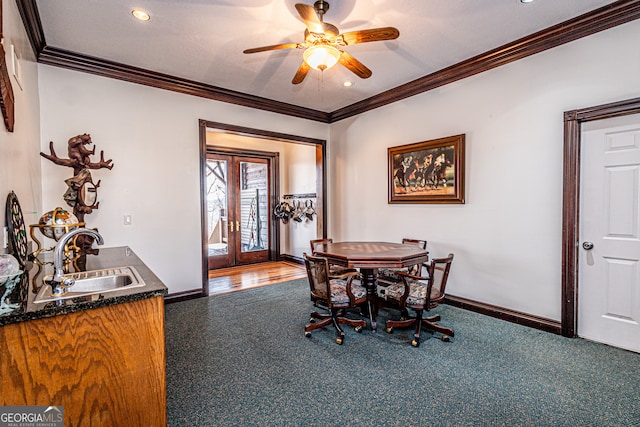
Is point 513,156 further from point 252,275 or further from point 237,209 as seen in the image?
point 237,209

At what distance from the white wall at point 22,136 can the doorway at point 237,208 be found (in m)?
3.26

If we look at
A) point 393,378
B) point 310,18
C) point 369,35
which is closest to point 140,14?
point 310,18

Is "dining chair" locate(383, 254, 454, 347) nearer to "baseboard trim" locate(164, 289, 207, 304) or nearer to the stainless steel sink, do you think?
the stainless steel sink

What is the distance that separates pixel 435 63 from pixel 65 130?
13.5ft

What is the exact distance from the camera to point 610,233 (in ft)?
8.95

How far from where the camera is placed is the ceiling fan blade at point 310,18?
205 cm

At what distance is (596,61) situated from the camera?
9.01 feet

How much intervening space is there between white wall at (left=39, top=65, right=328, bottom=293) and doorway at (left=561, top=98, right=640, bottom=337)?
154 inches

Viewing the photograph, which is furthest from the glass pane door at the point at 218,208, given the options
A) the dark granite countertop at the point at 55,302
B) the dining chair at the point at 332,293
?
the dark granite countertop at the point at 55,302

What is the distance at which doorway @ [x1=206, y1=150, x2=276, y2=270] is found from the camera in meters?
6.36

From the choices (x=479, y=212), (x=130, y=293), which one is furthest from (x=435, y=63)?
(x=130, y=293)

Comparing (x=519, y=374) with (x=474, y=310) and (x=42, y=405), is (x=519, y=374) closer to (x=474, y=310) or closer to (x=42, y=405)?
(x=474, y=310)

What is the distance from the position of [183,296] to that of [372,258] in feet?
8.52

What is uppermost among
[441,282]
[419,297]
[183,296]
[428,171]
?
[428,171]
